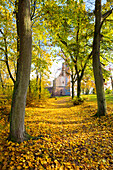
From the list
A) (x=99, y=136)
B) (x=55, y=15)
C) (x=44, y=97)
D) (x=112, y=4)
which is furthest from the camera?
(x=44, y=97)

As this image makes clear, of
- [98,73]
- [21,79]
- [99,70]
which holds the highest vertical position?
[99,70]

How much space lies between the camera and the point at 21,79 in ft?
11.1

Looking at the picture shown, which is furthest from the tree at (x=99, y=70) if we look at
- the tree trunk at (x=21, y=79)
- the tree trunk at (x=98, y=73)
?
the tree trunk at (x=21, y=79)

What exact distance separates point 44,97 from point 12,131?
34.4 ft

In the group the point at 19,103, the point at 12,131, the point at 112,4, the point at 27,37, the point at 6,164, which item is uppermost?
the point at 112,4

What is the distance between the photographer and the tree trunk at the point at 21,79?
3.37 meters

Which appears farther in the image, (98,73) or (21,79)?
(98,73)

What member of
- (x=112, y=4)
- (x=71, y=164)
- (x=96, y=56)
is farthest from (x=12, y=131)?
(x=112, y=4)

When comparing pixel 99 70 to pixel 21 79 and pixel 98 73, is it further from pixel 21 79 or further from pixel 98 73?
pixel 21 79

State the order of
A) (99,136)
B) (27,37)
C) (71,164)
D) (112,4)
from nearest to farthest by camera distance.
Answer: (71,164) < (27,37) < (99,136) < (112,4)

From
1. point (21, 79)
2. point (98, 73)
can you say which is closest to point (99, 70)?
point (98, 73)

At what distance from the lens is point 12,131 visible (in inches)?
134

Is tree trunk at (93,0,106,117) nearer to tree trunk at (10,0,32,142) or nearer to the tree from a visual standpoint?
the tree

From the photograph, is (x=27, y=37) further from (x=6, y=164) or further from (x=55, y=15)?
(x=6, y=164)
